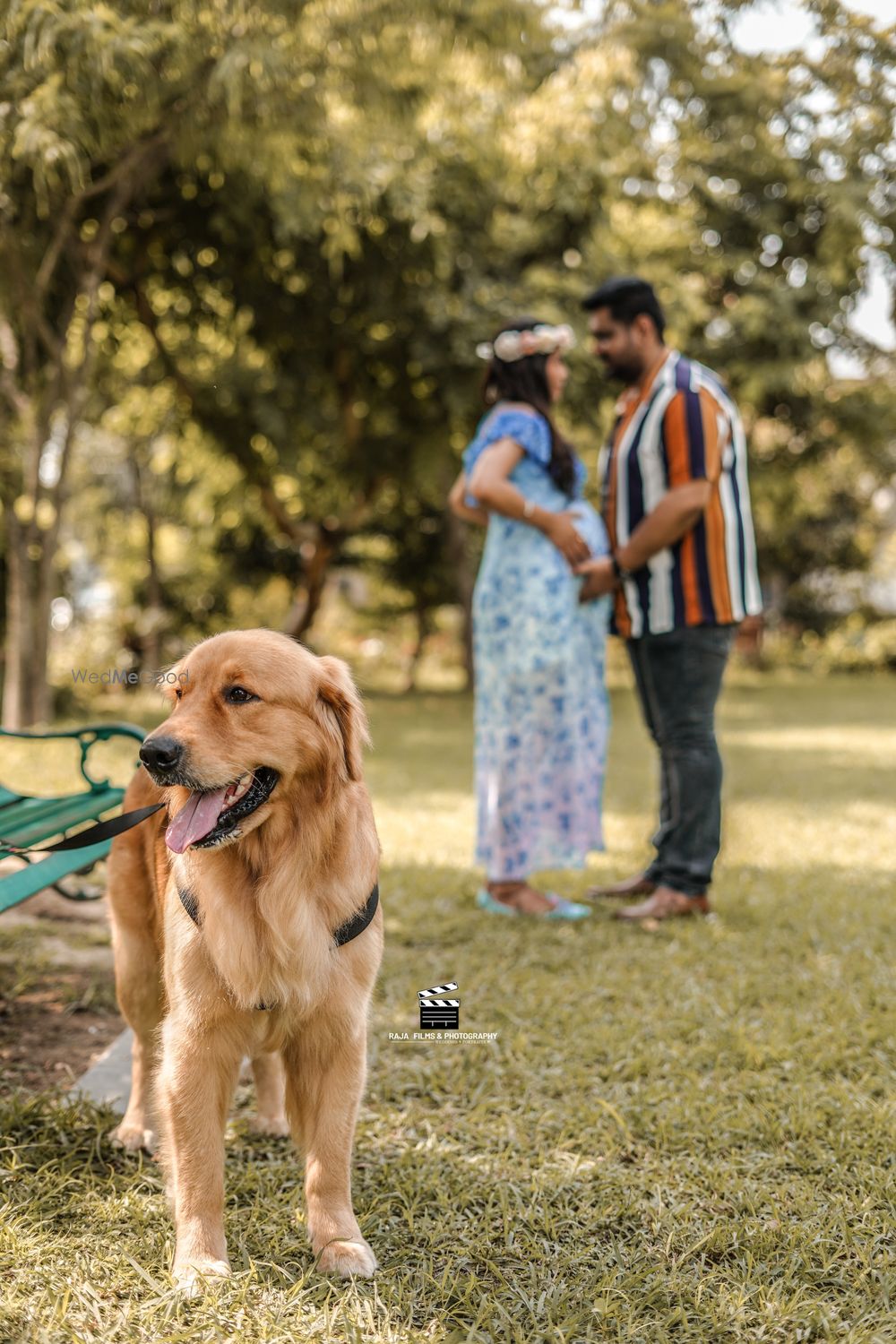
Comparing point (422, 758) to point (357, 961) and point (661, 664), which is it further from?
point (357, 961)

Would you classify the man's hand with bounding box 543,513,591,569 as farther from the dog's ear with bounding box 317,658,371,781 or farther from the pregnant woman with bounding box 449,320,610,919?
the dog's ear with bounding box 317,658,371,781

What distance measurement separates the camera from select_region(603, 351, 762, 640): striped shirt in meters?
4.46

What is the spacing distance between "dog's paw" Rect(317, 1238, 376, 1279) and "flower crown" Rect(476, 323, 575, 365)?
136 inches

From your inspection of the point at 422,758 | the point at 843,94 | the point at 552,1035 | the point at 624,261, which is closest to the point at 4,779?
the point at 422,758

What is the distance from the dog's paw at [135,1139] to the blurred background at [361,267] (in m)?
6.41

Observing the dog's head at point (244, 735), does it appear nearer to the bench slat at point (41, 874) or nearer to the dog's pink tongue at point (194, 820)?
the dog's pink tongue at point (194, 820)

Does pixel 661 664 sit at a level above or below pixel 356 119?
below

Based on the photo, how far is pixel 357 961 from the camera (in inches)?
88.1

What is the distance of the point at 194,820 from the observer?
208cm

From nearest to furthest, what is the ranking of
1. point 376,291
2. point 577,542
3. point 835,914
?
point 577,542, point 835,914, point 376,291

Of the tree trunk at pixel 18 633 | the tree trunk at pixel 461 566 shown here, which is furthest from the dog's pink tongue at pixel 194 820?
the tree trunk at pixel 461 566

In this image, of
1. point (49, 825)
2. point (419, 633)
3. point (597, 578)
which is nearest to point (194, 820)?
point (49, 825)

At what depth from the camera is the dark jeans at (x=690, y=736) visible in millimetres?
4570

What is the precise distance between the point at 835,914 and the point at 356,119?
8.69 meters
